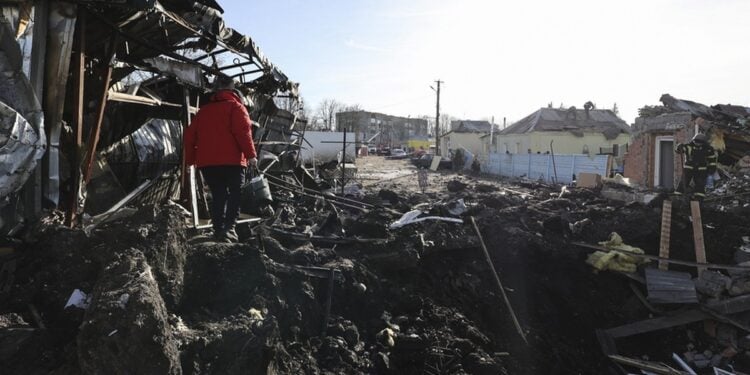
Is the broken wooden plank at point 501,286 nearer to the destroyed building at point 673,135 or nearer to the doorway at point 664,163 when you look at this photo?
the destroyed building at point 673,135

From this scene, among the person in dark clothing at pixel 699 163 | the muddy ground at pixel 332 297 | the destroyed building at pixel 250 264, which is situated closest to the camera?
the muddy ground at pixel 332 297

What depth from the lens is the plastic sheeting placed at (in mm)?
3004

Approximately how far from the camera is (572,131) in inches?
1366

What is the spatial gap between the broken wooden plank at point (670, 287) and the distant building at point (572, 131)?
28542 mm

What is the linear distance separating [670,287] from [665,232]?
4.53ft

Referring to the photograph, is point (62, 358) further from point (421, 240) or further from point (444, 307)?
point (421, 240)

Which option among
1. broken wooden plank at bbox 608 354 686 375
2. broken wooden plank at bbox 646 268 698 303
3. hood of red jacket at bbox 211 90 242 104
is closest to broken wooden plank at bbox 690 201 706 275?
broken wooden plank at bbox 646 268 698 303

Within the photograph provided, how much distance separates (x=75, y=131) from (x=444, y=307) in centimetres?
400

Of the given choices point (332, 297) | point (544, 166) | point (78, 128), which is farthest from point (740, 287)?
point (544, 166)

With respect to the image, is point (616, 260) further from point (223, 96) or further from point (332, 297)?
point (223, 96)

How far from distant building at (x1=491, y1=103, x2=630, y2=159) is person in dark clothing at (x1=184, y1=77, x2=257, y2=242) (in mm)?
32619

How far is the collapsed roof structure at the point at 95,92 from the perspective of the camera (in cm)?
326

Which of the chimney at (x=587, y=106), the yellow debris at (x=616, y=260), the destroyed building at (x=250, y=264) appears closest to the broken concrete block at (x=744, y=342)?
the destroyed building at (x=250, y=264)

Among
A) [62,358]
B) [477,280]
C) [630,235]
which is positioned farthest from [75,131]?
[630,235]
